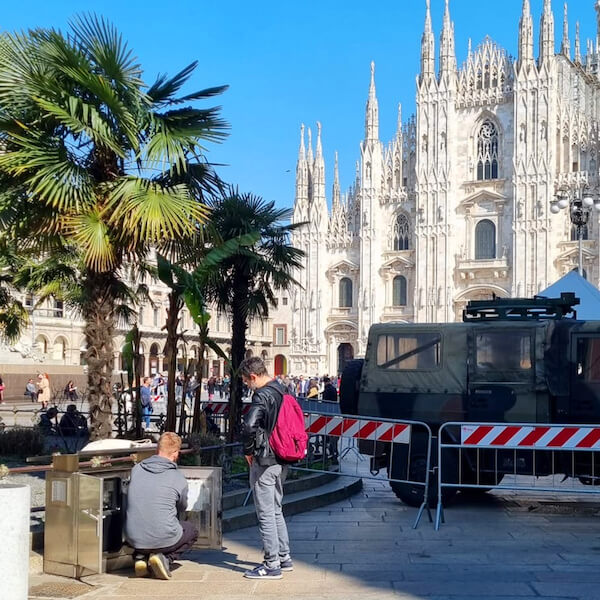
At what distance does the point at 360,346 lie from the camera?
48.9 m

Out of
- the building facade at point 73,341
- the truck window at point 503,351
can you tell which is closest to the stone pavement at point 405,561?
the truck window at point 503,351

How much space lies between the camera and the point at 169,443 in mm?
5867

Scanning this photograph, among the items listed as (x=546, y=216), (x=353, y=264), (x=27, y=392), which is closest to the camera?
(x=27, y=392)

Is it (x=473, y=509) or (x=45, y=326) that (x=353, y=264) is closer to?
(x=45, y=326)

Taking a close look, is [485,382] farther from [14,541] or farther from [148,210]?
[14,541]

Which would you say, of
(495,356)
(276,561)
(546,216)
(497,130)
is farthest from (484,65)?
(276,561)

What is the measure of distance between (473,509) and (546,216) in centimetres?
3717

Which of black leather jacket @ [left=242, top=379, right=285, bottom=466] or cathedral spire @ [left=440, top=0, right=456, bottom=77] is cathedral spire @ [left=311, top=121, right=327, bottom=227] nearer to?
cathedral spire @ [left=440, top=0, right=456, bottom=77]

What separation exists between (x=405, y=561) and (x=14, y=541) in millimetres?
3094

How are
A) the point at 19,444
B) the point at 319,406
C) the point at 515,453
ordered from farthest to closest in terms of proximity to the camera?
the point at 319,406, the point at 19,444, the point at 515,453

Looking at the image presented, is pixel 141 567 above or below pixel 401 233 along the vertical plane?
below

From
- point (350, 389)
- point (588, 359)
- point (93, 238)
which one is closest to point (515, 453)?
point (588, 359)

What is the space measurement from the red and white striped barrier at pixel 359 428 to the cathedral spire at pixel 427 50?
41.6 metres

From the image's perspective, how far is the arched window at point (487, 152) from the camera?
4700cm
